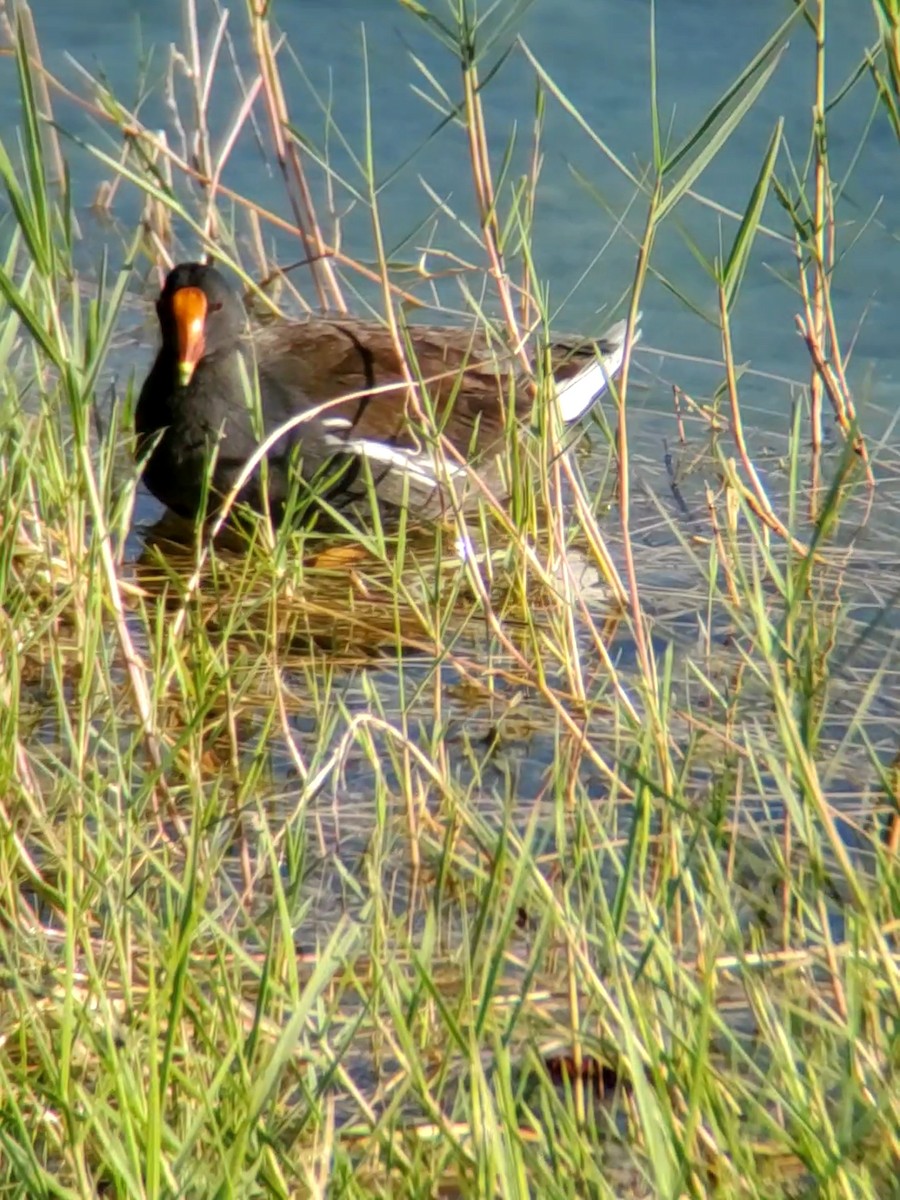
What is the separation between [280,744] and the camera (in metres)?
3.88

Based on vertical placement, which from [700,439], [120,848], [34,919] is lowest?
[700,439]

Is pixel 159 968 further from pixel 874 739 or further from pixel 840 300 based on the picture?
pixel 840 300

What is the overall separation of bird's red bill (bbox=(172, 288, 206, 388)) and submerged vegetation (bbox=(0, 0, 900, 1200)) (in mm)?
191

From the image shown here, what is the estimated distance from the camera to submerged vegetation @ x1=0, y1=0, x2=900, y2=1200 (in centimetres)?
213

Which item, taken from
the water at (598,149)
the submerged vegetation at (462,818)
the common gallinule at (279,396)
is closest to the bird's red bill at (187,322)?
the common gallinule at (279,396)

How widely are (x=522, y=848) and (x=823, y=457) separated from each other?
3427mm

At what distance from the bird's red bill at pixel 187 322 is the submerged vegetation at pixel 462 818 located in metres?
0.19

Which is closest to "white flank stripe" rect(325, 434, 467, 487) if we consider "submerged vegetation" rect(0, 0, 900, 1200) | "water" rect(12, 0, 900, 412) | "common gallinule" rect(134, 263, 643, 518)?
"common gallinule" rect(134, 263, 643, 518)

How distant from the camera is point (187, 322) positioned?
18.2 ft

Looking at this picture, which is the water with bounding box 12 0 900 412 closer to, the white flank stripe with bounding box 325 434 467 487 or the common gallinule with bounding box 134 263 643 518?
the common gallinule with bounding box 134 263 643 518

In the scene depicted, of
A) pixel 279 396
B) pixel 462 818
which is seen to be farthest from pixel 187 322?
pixel 462 818

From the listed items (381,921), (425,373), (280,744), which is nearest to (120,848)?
(381,921)

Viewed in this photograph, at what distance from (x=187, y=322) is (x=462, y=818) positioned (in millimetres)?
3118

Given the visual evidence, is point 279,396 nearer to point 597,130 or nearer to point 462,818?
point 597,130
